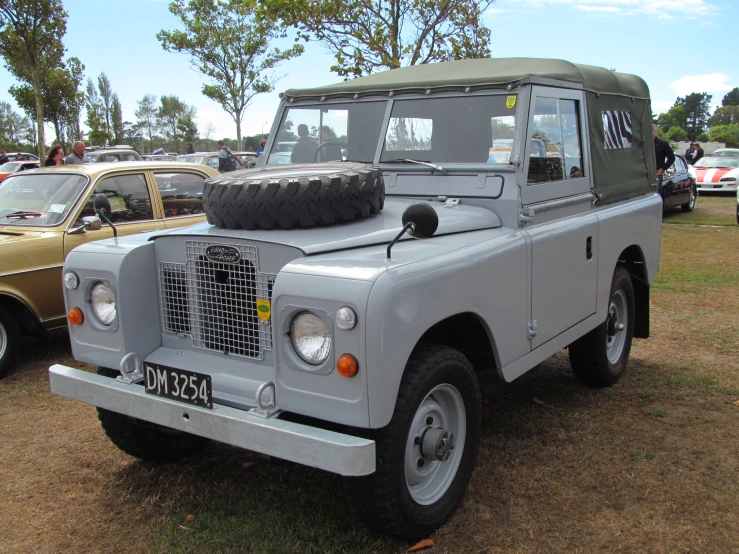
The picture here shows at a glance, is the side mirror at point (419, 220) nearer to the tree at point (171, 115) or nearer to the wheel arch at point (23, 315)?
the wheel arch at point (23, 315)

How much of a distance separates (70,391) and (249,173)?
1418mm

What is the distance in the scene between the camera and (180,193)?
672cm

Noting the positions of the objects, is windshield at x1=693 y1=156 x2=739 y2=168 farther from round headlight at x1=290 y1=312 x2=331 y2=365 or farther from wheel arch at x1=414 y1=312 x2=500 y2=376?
round headlight at x1=290 y1=312 x2=331 y2=365

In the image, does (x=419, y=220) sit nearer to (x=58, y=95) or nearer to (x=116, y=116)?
(x=58, y=95)

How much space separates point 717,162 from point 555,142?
2035 cm

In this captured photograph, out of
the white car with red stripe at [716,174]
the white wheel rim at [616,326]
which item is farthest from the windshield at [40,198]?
the white car with red stripe at [716,174]

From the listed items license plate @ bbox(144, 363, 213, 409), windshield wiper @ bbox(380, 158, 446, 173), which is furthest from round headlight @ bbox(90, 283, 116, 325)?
windshield wiper @ bbox(380, 158, 446, 173)

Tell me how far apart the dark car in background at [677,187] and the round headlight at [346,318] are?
→ 546 inches

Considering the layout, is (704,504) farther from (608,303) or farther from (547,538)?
(608,303)

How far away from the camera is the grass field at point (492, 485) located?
3.02 metres

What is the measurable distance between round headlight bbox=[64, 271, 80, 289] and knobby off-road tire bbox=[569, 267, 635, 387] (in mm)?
3350

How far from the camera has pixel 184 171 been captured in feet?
22.5

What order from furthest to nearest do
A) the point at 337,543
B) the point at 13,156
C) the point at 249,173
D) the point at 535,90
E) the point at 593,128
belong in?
the point at 13,156
the point at 593,128
the point at 535,90
the point at 249,173
the point at 337,543

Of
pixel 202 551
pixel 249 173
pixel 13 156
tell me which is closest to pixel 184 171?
pixel 249 173
